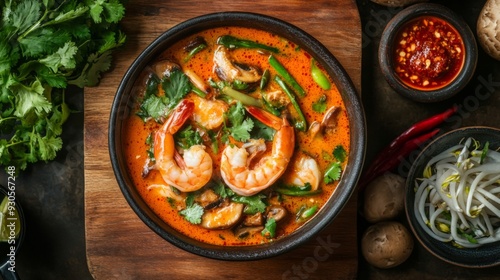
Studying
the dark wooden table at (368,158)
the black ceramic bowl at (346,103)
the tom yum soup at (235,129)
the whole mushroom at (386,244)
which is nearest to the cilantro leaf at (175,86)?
the tom yum soup at (235,129)

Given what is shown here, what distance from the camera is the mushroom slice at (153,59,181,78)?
3.38 metres

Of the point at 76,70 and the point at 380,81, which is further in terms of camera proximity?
the point at 380,81

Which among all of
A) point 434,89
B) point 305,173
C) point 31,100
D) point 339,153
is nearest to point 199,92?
point 305,173

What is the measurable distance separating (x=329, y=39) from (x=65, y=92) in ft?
5.39

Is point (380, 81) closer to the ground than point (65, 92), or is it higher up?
higher up

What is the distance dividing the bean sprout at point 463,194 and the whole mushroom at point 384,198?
12 cm

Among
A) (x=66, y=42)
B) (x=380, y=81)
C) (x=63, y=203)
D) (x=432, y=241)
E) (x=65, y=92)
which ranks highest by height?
(x=66, y=42)

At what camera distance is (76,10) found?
3.35m

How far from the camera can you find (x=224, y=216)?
336 cm

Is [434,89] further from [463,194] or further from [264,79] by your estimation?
[264,79]

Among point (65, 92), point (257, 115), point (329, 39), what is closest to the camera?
point (257, 115)

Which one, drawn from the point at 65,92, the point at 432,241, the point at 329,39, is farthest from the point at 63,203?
the point at 432,241

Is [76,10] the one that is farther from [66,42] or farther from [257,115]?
[257,115]

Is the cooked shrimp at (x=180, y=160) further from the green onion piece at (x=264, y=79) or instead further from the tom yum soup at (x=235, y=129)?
the green onion piece at (x=264, y=79)
